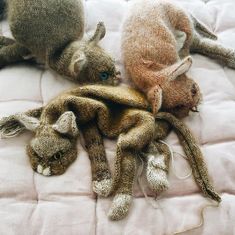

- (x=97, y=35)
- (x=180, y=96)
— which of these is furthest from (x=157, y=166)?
(x=97, y=35)

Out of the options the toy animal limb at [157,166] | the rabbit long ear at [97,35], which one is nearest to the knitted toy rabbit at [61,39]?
the rabbit long ear at [97,35]

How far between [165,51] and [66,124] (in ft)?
1.11

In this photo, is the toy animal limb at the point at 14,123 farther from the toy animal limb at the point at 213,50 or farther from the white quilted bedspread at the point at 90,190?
the toy animal limb at the point at 213,50

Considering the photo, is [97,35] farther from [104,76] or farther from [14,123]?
[14,123]

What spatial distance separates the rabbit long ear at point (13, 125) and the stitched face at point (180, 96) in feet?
1.03

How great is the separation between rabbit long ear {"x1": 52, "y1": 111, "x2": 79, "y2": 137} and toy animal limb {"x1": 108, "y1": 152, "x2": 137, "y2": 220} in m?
0.13

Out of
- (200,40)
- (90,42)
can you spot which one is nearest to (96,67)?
(90,42)

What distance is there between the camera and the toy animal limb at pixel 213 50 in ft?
3.90

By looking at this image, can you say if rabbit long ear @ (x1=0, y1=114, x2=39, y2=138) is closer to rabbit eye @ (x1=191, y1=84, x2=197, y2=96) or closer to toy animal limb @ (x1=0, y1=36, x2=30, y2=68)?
toy animal limb @ (x1=0, y1=36, x2=30, y2=68)

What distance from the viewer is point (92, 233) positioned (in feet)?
2.69

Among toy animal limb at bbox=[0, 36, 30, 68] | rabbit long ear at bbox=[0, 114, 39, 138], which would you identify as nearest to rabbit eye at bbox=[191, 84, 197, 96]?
rabbit long ear at bbox=[0, 114, 39, 138]

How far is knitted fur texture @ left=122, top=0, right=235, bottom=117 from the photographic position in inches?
39.0

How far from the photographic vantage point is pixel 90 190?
89 centimetres

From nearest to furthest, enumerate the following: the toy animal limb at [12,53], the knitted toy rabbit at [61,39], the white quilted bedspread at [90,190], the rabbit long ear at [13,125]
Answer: the white quilted bedspread at [90,190], the rabbit long ear at [13,125], the knitted toy rabbit at [61,39], the toy animal limb at [12,53]
